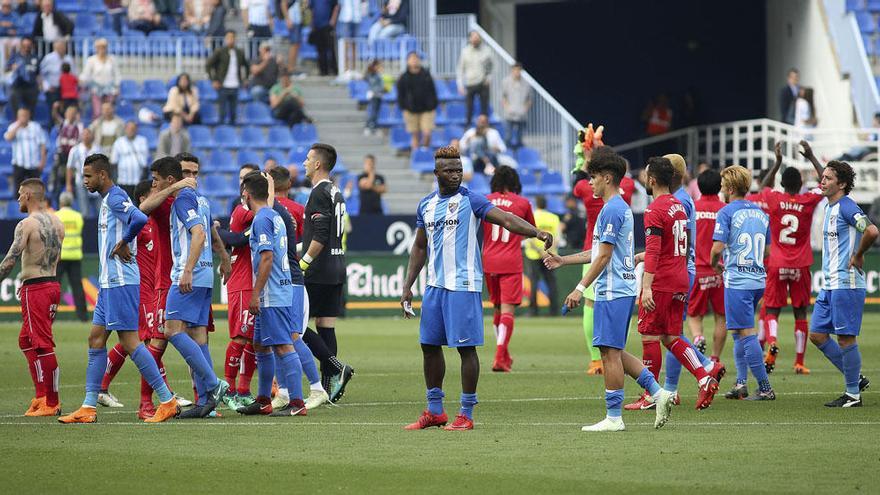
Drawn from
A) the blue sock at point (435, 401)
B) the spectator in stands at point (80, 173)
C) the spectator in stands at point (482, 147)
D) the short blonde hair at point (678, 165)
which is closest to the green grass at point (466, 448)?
the blue sock at point (435, 401)

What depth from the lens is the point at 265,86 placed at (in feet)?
102

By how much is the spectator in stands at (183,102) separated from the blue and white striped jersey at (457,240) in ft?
63.9

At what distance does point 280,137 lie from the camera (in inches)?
1205

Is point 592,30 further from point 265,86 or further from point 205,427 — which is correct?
point 205,427

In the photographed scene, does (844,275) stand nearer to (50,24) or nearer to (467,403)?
(467,403)

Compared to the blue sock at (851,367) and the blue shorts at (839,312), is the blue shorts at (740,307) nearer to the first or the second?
the blue shorts at (839,312)

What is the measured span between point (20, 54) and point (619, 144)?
16784 mm

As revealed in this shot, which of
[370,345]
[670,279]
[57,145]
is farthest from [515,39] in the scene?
[670,279]

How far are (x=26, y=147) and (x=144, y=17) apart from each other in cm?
489

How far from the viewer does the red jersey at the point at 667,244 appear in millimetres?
11453

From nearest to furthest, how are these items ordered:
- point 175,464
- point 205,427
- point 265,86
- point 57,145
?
point 175,464
point 205,427
point 57,145
point 265,86

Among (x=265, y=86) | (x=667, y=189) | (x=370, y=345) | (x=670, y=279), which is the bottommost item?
(x=370, y=345)

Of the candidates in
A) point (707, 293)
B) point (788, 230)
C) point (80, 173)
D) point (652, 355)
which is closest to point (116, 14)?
point (80, 173)

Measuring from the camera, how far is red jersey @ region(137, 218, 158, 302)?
12562mm
